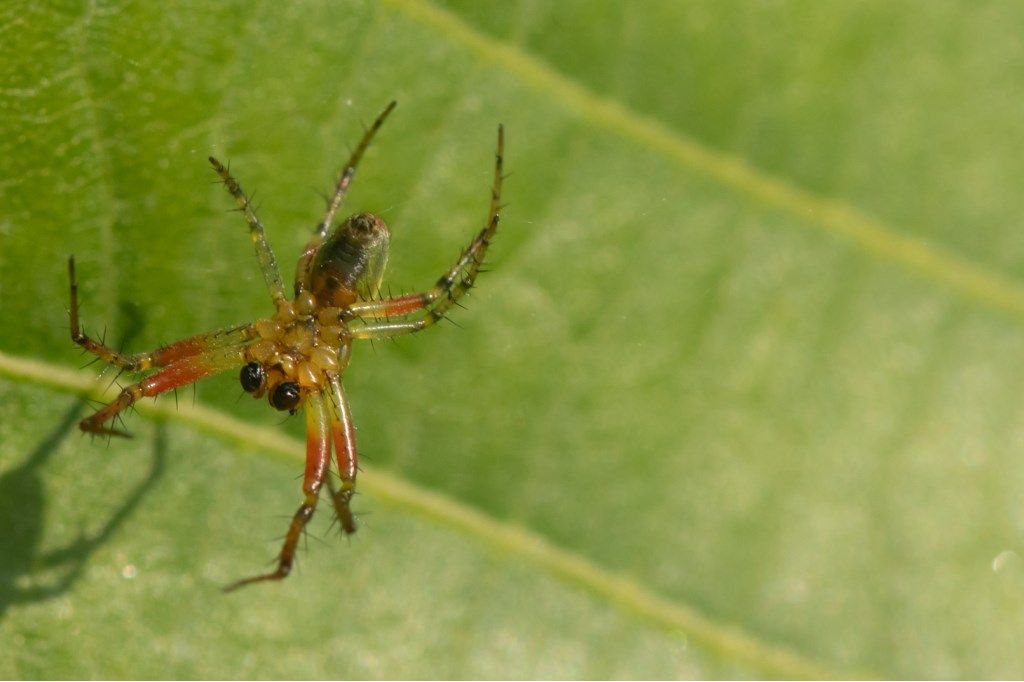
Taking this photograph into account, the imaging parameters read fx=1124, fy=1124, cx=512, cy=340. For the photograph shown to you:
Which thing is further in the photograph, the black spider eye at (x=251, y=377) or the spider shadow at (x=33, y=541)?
the black spider eye at (x=251, y=377)

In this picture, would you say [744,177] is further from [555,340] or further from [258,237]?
[258,237]

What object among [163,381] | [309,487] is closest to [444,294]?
[309,487]

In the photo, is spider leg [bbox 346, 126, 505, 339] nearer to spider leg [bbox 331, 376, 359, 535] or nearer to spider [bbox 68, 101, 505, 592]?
spider [bbox 68, 101, 505, 592]

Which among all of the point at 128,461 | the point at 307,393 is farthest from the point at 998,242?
the point at 128,461

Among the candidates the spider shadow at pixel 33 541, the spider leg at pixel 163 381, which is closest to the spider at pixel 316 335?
the spider leg at pixel 163 381

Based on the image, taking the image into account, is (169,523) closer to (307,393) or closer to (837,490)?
(307,393)

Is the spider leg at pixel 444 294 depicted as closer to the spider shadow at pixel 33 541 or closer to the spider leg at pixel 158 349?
the spider leg at pixel 158 349
